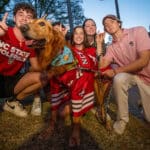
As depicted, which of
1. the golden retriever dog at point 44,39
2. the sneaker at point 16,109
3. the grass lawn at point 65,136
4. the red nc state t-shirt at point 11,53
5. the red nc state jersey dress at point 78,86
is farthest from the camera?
the sneaker at point 16,109

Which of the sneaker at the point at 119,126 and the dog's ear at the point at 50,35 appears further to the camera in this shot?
the sneaker at the point at 119,126

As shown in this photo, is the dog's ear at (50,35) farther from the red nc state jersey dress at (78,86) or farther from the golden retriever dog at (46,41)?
the red nc state jersey dress at (78,86)

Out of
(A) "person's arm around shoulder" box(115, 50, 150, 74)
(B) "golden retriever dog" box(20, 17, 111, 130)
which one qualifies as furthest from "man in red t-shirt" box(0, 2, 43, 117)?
(A) "person's arm around shoulder" box(115, 50, 150, 74)

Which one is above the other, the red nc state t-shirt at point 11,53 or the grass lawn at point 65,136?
the red nc state t-shirt at point 11,53

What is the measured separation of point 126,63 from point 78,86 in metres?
0.89

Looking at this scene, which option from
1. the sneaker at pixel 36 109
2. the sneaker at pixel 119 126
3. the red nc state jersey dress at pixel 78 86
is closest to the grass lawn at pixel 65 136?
the sneaker at pixel 119 126

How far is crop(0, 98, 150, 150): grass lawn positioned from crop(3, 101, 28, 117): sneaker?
14cm

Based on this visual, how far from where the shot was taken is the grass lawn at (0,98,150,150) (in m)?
3.56

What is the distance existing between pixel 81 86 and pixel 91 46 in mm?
1281

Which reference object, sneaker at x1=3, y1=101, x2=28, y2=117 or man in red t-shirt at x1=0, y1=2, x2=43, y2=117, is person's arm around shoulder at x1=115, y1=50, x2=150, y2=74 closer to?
man in red t-shirt at x1=0, y1=2, x2=43, y2=117

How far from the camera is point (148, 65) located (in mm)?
4242

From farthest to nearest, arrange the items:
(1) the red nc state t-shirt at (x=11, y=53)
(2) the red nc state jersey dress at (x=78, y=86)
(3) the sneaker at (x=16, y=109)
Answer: (3) the sneaker at (x=16, y=109)
(1) the red nc state t-shirt at (x=11, y=53)
(2) the red nc state jersey dress at (x=78, y=86)

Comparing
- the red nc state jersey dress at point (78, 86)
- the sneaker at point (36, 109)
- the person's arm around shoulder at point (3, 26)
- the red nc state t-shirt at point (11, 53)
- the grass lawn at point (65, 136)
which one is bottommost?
the grass lawn at point (65, 136)

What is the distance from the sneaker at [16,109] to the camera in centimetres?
500
